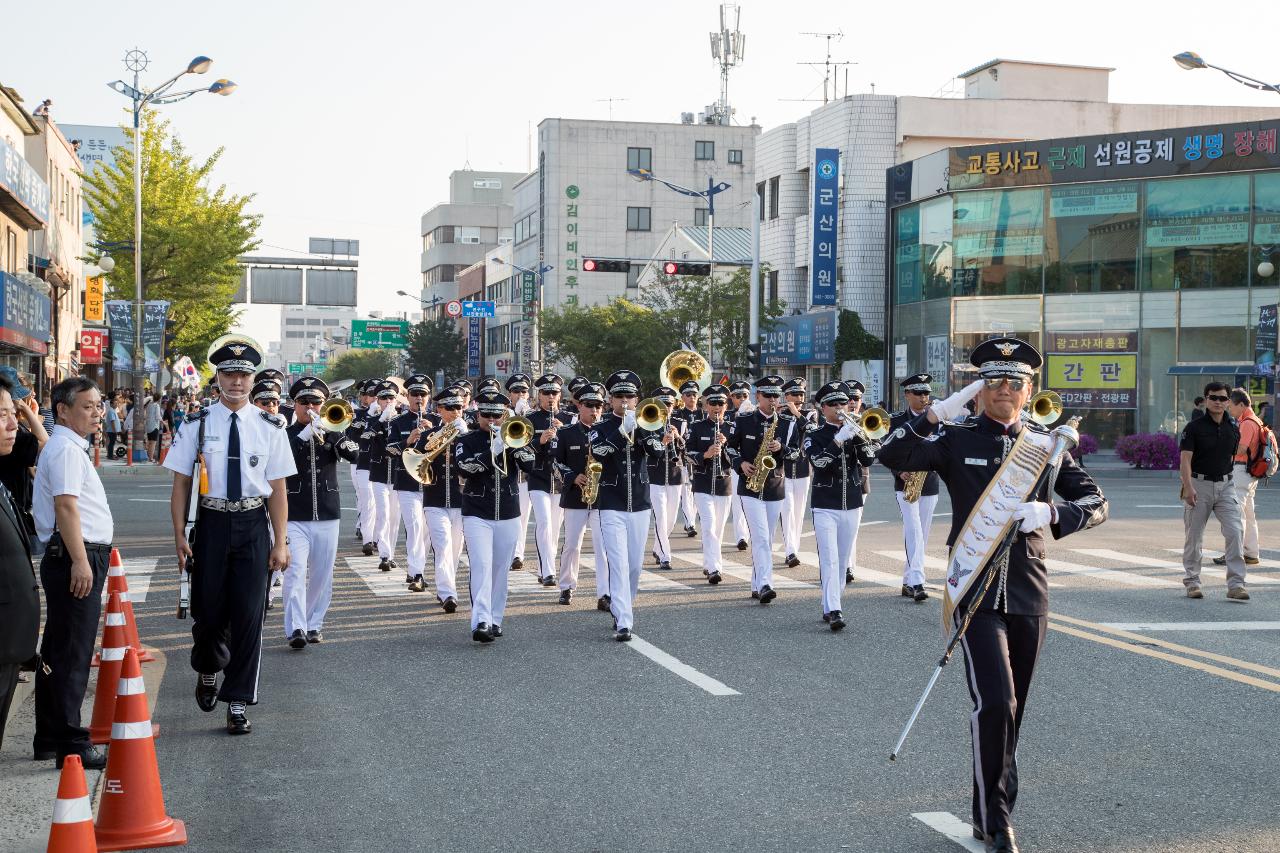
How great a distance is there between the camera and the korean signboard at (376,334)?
94438 mm

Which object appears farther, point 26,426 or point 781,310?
point 781,310

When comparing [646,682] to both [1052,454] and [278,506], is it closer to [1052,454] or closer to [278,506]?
[278,506]

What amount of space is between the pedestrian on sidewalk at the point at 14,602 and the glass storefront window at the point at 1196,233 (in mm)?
39097

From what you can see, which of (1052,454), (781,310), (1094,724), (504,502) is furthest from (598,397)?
(781,310)

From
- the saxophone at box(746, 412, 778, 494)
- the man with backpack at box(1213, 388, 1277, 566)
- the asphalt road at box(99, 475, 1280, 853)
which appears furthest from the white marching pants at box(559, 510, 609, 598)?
the man with backpack at box(1213, 388, 1277, 566)

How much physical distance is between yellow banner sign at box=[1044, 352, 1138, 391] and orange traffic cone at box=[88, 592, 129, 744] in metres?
37.9

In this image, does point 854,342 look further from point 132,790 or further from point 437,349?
point 437,349

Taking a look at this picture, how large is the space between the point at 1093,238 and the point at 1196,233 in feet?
9.79

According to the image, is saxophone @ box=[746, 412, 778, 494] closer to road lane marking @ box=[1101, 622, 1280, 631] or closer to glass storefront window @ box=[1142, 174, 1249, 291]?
road lane marking @ box=[1101, 622, 1280, 631]

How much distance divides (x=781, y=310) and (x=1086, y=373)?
13278 millimetres

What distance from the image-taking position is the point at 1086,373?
140 ft

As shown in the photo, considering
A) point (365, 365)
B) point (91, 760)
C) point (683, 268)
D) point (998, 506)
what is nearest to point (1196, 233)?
point (683, 268)

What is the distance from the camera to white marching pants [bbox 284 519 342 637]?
35.3ft

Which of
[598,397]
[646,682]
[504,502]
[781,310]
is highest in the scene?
[781,310]
